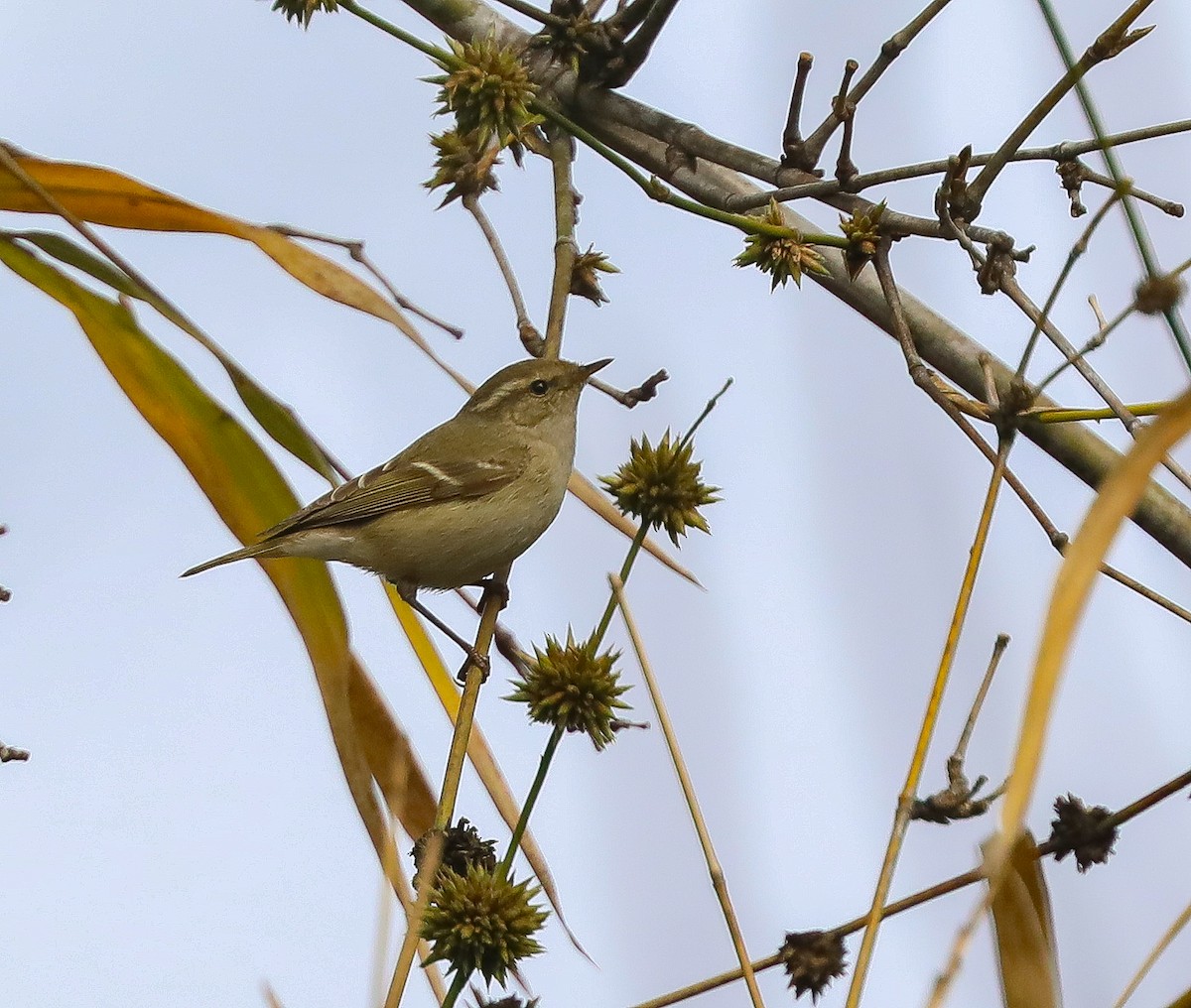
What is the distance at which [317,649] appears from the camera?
2357 mm

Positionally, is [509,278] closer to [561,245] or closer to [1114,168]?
[561,245]

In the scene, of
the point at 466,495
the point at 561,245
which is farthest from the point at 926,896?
the point at 466,495

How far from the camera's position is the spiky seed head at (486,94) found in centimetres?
258

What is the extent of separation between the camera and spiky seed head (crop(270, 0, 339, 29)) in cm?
261

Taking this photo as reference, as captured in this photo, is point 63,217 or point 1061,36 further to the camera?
point 63,217

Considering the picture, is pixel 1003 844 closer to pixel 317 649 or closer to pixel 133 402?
pixel 317 649

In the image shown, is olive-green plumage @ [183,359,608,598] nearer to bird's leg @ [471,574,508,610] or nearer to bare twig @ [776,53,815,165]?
bird's leg @ [471,574,508,610]

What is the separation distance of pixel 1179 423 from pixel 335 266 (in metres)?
1.65

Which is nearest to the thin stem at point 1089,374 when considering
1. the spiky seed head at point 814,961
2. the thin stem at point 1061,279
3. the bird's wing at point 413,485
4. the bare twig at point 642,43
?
the thin stem at point 1061,279

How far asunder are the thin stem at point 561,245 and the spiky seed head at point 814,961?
4.00 feet

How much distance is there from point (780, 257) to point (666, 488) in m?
0.42

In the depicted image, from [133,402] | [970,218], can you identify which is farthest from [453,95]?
[970,218]

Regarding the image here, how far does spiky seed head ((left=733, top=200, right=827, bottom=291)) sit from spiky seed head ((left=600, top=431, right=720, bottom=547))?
32 centimetres

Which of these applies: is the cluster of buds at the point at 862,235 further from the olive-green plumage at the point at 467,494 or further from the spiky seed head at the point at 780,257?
the olive-green plumage at the point at 467,494
